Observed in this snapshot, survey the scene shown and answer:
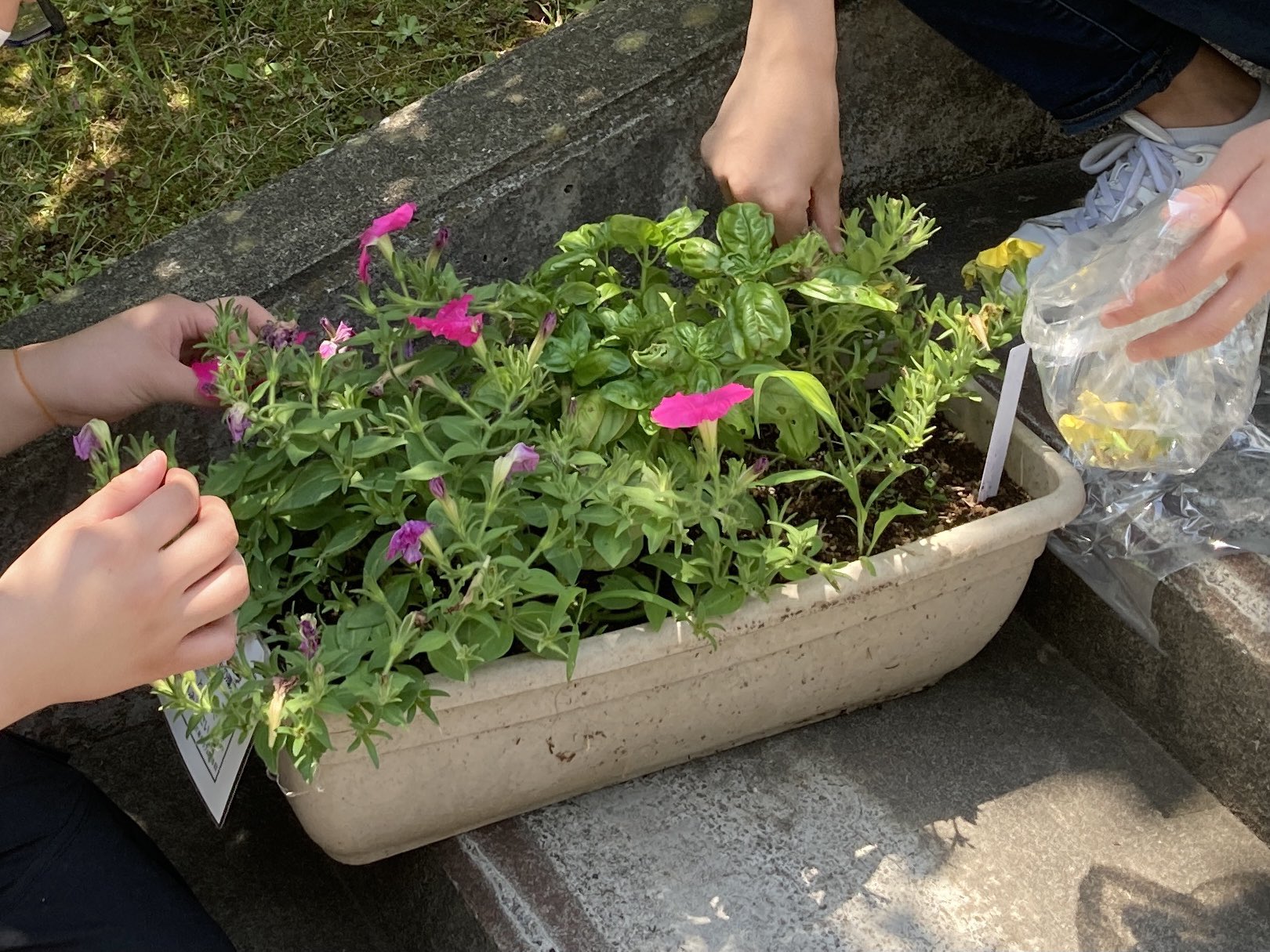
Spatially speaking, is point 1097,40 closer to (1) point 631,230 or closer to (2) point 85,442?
(1) point 631,230

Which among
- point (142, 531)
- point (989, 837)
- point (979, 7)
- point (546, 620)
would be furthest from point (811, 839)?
point (979, 7)

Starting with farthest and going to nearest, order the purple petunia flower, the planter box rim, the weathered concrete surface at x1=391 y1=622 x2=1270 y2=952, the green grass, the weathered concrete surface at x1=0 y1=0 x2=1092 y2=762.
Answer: the green grass, the weathered concrete surface at x1=0 y1=0 x2=1092 y2=762, the weathered concrete surface at x1=391 y1=622 x2=1270 y2=952, the planter box rim, the purple petunia flower

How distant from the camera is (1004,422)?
1.36 meters

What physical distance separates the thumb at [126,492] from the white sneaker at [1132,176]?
107cm

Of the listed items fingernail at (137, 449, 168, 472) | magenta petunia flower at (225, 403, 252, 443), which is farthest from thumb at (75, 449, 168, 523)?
magenta petunia flower at (225, 403, 252, 443)

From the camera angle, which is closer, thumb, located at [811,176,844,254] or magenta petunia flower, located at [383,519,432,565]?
magenta petunia flower, located at [383,519,432,565]

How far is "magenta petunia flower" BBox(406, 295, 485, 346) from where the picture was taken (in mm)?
1202

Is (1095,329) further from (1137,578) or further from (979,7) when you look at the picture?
(979,7)

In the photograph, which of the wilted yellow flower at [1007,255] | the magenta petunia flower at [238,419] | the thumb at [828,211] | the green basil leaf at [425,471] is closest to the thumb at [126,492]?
the magenta petunia flower at [238,419]

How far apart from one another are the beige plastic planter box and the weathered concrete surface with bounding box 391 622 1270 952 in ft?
0.18

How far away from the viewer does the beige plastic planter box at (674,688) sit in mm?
1268

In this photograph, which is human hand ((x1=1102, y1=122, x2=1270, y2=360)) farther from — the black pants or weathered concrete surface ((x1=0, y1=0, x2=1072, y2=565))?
the black pants

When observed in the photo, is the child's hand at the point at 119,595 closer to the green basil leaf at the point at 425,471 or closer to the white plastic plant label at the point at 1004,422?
the green basil leaf at the point at 425,471

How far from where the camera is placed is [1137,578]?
148 cm
